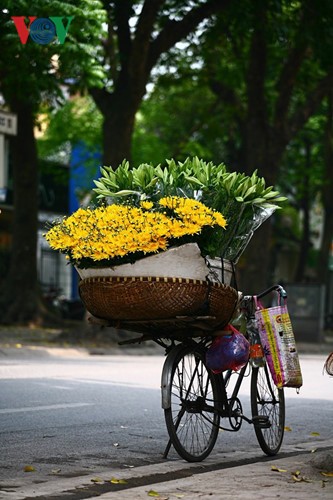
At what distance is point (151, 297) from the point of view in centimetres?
708

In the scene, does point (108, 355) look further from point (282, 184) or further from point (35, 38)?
point (282, 184)

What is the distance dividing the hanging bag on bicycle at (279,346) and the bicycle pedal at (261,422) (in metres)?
0.31

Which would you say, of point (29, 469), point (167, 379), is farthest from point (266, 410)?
point (29, 469)

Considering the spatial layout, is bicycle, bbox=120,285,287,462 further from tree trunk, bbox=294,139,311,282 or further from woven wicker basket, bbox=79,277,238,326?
tree trunk, bbox=294,139,311,282

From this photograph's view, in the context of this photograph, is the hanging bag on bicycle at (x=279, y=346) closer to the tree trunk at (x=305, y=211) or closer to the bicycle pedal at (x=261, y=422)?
the bicycle pedal at (x=261, y=422)

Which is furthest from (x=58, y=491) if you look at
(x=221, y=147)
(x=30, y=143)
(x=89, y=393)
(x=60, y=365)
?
(x=221, y=147)

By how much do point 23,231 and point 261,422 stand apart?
61.4 feet

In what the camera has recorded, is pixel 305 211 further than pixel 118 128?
Yes

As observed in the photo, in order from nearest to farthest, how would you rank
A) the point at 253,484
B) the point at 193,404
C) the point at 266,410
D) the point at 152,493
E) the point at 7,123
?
the point at 152,493, the point at 253,484, the point at 193,404, the point at 266,410, the point at 7,123

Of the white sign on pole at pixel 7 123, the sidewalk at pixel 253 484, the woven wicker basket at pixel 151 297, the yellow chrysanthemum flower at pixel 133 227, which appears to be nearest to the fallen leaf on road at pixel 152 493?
the sidewalk at pixel 253 484

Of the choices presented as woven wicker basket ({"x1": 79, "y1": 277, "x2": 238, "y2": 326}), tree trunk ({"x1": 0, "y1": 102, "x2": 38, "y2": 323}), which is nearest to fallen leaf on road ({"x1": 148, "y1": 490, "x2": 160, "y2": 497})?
woven wicker basket ({"x1": 79, "y1": 277, "x2": 238, "y2": 326})

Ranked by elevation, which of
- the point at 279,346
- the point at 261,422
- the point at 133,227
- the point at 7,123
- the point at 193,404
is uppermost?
the point at 7,123

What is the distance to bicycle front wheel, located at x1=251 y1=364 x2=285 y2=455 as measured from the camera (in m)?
7.95

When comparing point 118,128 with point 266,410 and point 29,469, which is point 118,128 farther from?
point 29,469
